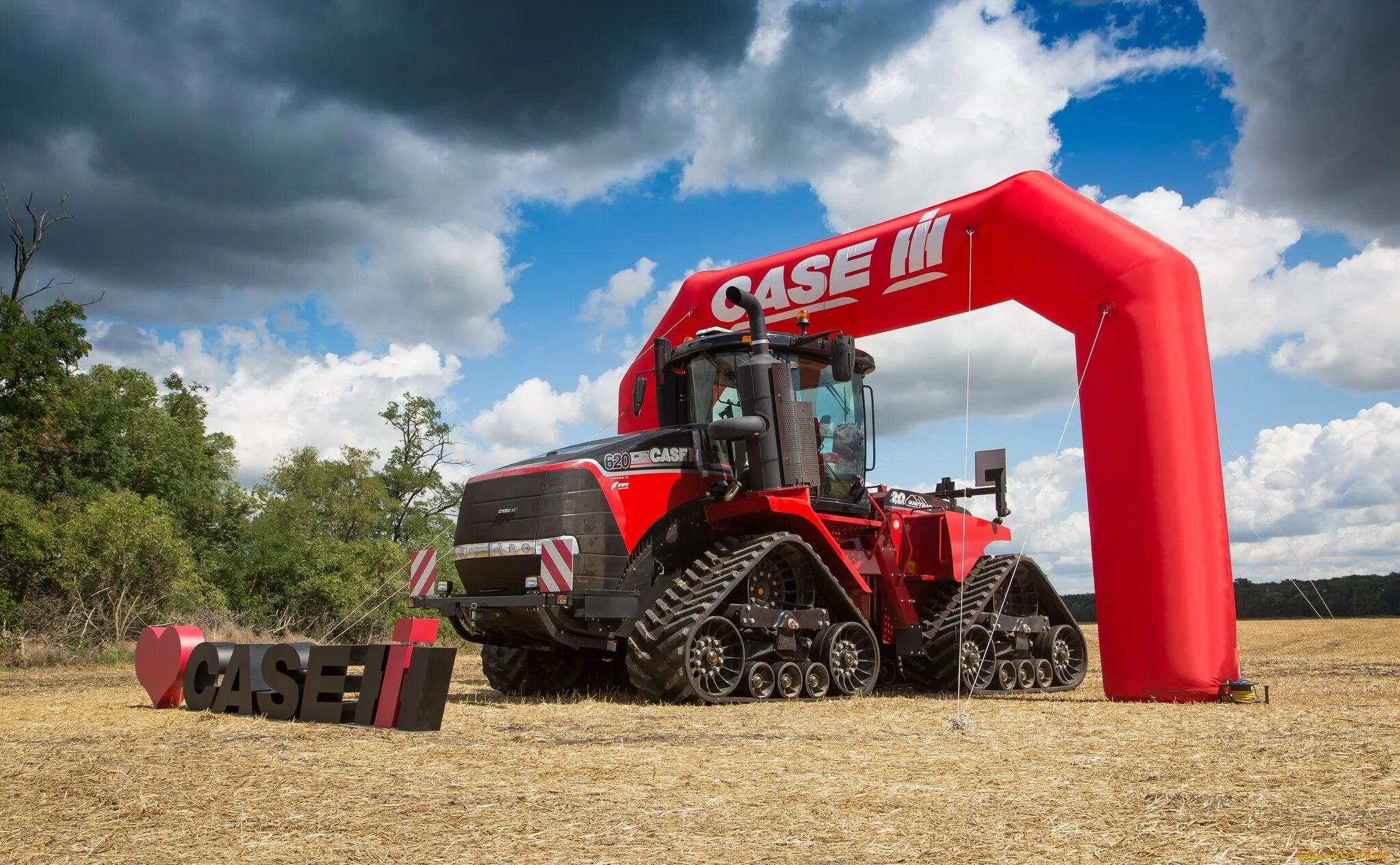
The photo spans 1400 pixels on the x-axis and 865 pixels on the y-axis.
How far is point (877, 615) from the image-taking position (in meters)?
10.8

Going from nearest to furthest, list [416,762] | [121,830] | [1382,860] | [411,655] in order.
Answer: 1. [1382,860]
2. [121,830]
3. [416,762]
4. [411,655]

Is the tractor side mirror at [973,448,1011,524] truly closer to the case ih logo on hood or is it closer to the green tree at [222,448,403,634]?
the case ih logo on hood

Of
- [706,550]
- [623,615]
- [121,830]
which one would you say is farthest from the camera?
[706,550]

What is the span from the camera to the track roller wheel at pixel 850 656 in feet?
30.9

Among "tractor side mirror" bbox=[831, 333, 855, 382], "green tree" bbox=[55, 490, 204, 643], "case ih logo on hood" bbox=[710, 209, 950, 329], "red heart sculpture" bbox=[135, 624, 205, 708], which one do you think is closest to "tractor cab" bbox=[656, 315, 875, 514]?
"tractor side mirror" bbox=[831, 333, 855, 382]

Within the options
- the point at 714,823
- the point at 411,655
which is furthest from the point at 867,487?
the point at 714,823

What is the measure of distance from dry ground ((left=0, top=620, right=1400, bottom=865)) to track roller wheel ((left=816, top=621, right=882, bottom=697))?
165 centimetres

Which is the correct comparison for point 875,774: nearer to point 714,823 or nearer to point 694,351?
point 714,823

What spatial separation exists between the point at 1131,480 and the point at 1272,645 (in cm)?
1269

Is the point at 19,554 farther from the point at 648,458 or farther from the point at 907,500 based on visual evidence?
the point at 907,500

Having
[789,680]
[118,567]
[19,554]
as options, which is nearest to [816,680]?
[789,680]

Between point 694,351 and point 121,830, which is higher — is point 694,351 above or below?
above

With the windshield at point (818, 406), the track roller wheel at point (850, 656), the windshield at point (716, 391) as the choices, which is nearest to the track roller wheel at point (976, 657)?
the track roller wheel at point (850, 656)

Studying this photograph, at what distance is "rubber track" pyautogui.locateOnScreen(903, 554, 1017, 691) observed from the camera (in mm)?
10523
